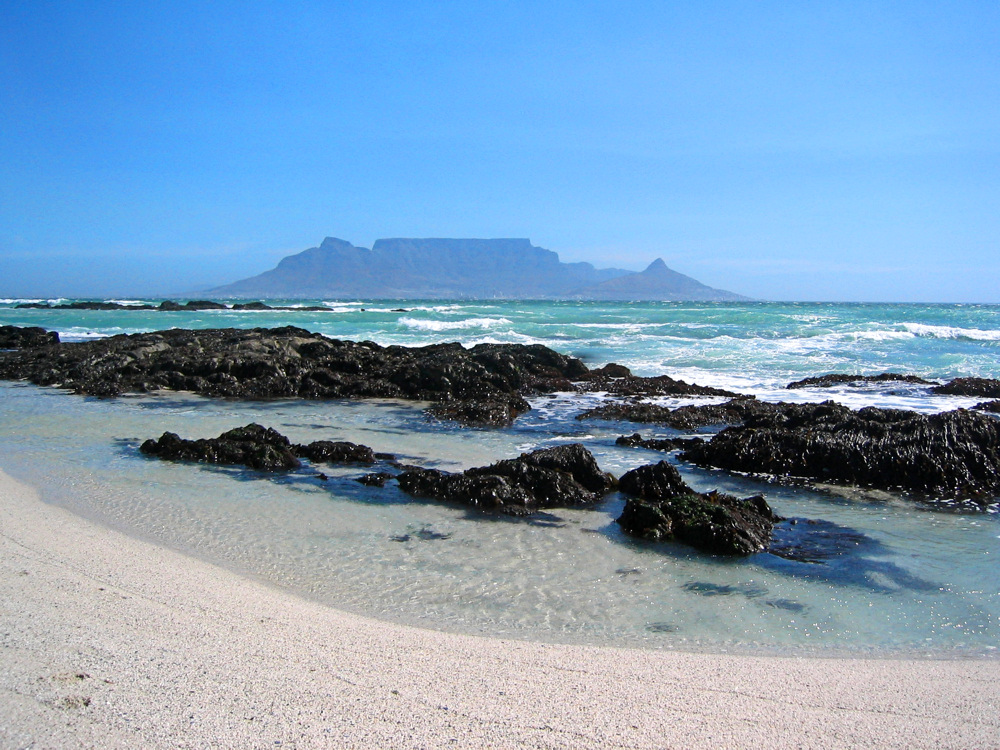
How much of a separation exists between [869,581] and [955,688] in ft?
4.47

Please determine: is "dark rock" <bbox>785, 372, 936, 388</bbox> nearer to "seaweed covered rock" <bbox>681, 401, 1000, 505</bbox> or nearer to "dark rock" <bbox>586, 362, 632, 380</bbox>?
"dark rock" <bbox>586, 362, 632, 380</bbox>

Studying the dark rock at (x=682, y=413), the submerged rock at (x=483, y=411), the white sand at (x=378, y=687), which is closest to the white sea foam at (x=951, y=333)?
the dark rock at (x=682, y=413)

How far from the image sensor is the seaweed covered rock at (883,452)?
6668 millimetres

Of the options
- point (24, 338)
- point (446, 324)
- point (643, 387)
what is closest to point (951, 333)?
point (446, 324)

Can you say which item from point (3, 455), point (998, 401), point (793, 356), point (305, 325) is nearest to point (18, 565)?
point (3, 455)

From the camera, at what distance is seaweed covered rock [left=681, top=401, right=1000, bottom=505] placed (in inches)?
263

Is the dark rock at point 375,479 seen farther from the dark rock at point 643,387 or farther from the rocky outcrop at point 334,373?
the dark rock at point 643,387

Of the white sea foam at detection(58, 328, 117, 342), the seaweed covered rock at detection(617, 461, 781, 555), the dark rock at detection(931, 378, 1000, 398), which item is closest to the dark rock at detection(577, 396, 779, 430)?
the dark rock at detection(931, 378, 1000, 398)

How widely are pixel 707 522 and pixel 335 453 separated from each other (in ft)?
13.2

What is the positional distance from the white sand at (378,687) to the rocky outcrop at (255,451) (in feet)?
10.6

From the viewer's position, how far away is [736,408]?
10867mm

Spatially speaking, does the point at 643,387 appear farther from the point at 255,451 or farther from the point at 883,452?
the point at 255,451

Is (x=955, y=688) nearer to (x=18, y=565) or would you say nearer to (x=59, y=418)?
(x=18, y=565)

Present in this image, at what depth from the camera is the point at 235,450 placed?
7.10 meters
